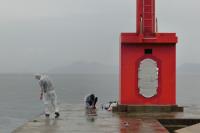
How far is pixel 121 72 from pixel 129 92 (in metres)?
0.90

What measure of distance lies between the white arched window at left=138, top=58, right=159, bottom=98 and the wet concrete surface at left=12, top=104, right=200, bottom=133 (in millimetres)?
1601

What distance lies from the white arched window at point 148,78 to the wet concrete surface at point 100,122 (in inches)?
63.0

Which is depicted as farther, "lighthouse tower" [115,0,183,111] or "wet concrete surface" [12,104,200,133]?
"lighthouse tower" [115,0,183,111]

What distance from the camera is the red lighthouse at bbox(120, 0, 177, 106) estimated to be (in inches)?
811

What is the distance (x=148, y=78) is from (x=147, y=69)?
375mm

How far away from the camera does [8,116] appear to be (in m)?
44.4

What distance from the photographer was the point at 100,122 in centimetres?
1655

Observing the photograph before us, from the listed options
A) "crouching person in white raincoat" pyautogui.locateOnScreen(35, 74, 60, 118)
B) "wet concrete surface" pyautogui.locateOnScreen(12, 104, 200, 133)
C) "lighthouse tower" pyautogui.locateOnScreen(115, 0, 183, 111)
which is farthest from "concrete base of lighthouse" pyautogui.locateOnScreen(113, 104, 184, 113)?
"crouching person in white raincoat" pyautogui.locateOnScreen(35, 74, 60, 118)

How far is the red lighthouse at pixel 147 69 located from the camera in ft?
67.6

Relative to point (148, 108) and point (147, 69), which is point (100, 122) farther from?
point (147, 69)

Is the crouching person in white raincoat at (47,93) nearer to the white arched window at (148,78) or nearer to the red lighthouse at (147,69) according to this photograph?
the red lighthouse at (147,69)

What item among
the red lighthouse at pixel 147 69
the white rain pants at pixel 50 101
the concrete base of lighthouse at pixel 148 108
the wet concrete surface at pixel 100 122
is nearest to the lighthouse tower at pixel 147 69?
the red lighthouse at pixel 147 69

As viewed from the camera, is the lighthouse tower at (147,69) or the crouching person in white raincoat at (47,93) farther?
the lighthouse tower at (147,69)

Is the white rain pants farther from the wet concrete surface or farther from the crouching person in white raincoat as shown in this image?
the wet concrete surface
